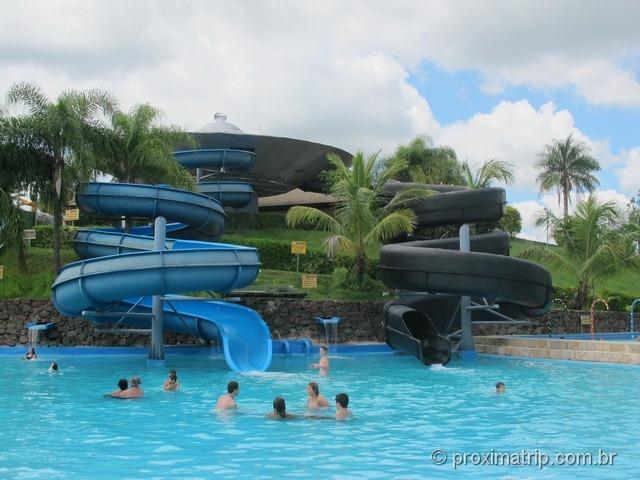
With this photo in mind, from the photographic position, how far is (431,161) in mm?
36812

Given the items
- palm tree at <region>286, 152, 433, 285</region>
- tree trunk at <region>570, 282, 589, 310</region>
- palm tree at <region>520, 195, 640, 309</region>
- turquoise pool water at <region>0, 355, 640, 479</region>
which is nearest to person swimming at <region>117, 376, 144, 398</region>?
turquoise pool water at <region>0, 355, 640, 479</region>

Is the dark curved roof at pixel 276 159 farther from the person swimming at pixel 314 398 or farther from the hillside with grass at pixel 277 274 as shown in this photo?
the person swimming at pixel 314 398

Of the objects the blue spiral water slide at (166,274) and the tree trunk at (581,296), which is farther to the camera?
the tree trunk at (581,296)

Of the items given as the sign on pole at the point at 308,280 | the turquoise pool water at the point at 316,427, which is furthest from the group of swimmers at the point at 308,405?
the sign on pole at the point at 308,280

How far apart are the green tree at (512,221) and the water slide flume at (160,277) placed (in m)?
24.7

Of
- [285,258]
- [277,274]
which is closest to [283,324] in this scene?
[277,274]

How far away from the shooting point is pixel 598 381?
1417 cm

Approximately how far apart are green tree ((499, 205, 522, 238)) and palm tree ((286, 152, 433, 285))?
1746 centimetres

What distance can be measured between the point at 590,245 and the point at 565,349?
9.32 m

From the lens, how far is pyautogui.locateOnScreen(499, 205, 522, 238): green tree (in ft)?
134

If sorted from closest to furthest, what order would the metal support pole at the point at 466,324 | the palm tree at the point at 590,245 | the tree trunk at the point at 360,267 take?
the metal support pole at the point at 466,324 → the tree trunk at the point at 360,267 → the palm tree at the point at 590,245

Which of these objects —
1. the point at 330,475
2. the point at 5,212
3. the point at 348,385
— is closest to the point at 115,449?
the point at 330,475

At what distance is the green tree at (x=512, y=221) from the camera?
1612 inches

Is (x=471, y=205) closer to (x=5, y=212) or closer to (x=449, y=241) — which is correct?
→ (x=449, y=241)
